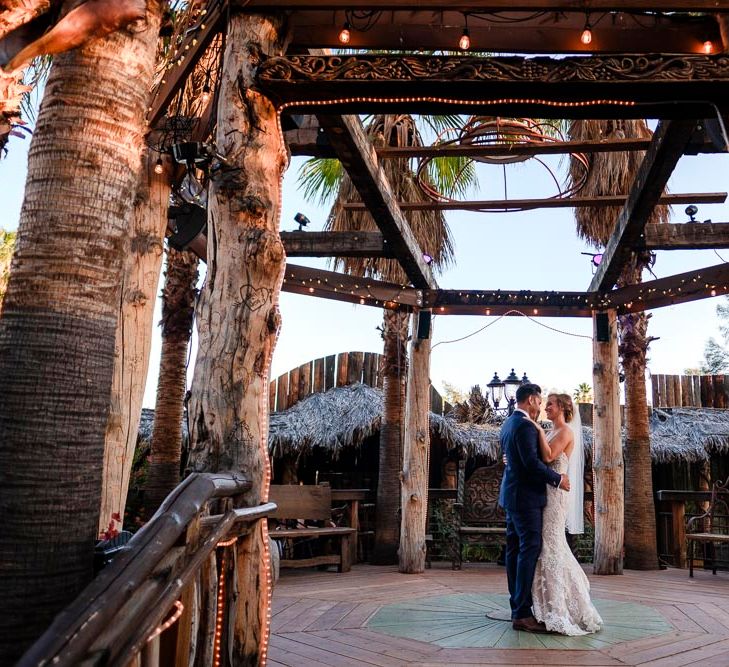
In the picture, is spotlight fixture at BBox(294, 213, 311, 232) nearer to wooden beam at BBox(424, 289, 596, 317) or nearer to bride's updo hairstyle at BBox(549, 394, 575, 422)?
wooden beam at BBox(424, 289, 596, 317)

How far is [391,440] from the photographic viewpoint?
9.45 m

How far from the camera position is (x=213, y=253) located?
142 inches

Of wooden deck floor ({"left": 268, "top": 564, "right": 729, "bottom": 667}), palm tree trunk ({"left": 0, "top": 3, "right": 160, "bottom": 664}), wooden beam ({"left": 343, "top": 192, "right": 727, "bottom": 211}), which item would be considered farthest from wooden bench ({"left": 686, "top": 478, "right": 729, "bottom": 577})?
palm tree trunk ({"left": 0, "top": 3, "right": 160, "bottom": 664})

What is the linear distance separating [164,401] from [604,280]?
5.14 metres

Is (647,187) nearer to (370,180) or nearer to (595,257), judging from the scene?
(370,180)

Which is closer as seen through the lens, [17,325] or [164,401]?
[17,325]

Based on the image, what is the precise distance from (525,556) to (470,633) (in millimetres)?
655

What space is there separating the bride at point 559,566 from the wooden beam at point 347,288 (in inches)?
136

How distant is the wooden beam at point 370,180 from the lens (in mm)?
4797

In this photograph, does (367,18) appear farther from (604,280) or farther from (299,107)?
(604,280)

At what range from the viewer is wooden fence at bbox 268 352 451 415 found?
12.6 meters

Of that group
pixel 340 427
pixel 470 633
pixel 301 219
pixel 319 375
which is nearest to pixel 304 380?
pixel 319 375

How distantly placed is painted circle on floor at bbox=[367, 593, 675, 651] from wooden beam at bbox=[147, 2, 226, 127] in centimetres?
379

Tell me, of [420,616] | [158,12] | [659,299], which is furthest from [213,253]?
[659,299]
